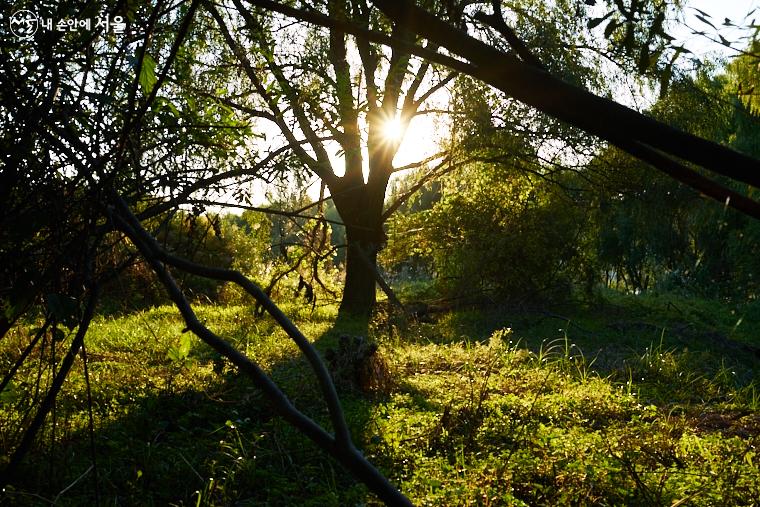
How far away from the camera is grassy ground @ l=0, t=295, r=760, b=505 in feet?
12.4

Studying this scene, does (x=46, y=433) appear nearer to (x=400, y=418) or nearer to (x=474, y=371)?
(x=400, y=418)

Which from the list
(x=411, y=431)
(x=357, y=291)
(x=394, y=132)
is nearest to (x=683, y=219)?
(x=357, y=291)

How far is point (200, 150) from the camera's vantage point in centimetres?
373

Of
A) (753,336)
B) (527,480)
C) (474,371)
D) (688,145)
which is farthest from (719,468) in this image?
(753,336)

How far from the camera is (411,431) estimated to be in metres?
4.91

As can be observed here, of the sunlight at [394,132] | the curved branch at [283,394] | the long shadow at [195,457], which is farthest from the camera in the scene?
the sunlight at [394,132]

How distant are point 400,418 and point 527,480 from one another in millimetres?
1436

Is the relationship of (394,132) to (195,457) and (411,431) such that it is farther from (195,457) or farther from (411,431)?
(195,457)

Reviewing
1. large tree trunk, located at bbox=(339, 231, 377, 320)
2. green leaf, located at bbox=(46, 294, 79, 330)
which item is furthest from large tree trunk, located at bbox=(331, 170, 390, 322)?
green leaf, located at bbox=(46, 294, 79, 330)

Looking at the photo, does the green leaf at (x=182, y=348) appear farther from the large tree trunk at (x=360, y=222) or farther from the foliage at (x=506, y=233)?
the foliage at (x=506, y=233)

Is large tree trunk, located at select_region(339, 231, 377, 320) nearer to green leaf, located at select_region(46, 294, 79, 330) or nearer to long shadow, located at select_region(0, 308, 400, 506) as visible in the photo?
long shadow, located at select_region(0, 308, 400, 506)

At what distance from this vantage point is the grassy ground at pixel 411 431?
149 inches

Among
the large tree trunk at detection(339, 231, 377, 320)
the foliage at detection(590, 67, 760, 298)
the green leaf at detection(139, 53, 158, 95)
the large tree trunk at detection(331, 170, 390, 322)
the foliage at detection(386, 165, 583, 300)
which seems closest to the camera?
the green leaf at detection(139, 53, 158, 95)

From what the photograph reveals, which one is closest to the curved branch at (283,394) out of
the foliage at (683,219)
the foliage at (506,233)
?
the foliage at (683,219)
